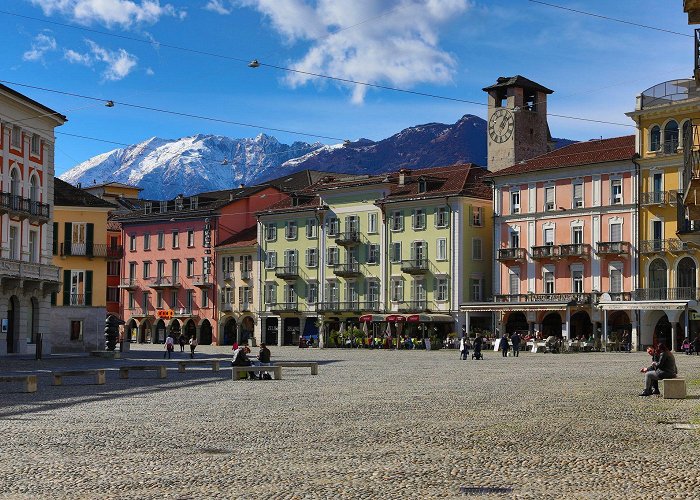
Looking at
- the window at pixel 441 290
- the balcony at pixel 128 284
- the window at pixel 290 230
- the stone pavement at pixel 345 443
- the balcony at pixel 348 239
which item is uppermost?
the window at pixel 290 230

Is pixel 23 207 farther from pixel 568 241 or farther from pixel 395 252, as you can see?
pixel 568 241

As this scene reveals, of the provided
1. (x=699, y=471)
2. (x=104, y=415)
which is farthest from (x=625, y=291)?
(x=699, y=471)

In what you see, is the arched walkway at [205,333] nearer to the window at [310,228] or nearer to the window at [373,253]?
the window at [310,228]

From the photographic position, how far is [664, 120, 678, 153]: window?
7069 centimetres

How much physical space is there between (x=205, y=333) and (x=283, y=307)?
9.81 m

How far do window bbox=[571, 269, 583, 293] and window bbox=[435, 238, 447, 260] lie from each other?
10390 millimetres

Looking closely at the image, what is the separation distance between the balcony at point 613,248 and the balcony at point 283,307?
2782cm

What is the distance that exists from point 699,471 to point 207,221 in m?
87.5

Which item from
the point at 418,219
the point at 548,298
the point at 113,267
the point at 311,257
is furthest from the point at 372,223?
the point at 113,267

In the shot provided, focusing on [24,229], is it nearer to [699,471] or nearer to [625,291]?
[625,291]

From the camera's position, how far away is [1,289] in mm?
52406

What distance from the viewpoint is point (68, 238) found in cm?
6656

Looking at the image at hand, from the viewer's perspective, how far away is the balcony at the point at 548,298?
2876 inches

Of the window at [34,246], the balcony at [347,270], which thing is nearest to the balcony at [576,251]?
the balcony at [347,270]
